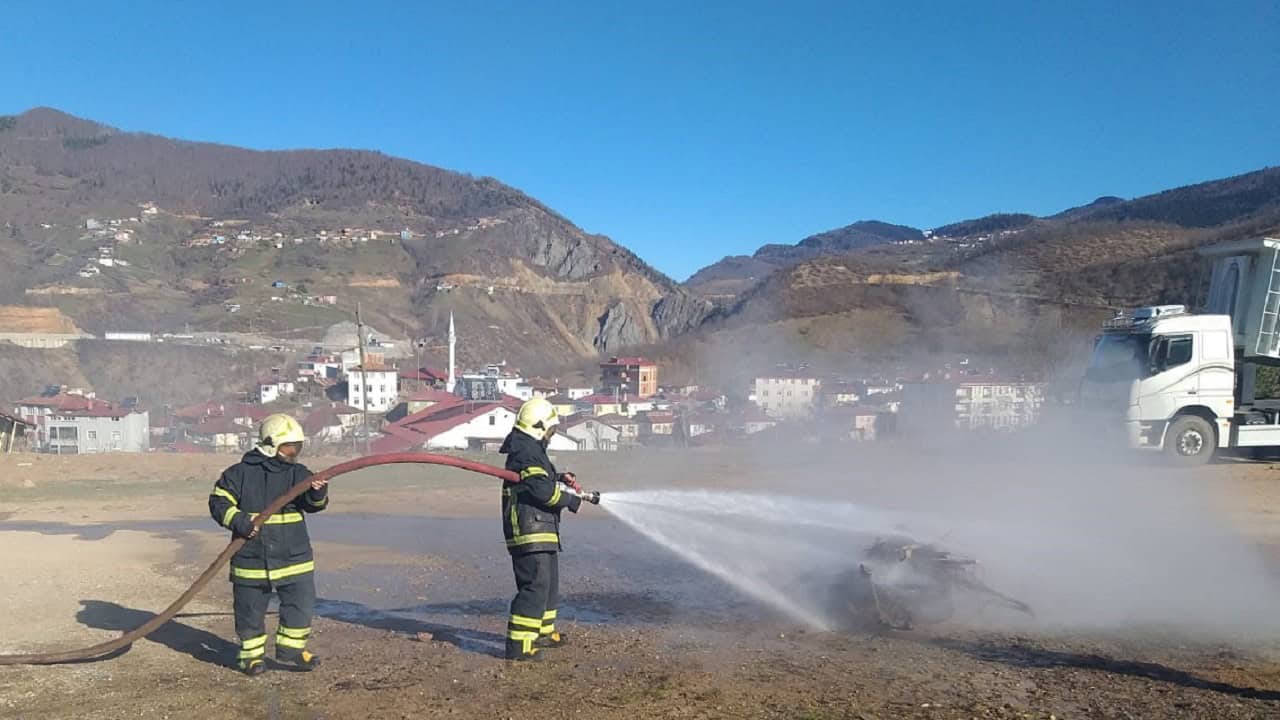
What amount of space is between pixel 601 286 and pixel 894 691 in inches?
5839

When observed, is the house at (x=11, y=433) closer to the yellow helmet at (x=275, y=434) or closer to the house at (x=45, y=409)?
the house at (x=45, y=409)

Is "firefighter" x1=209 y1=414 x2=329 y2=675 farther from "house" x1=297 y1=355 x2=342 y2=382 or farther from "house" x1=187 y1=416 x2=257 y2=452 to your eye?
"house" x1=297 y1=355 x2=342 y2=382

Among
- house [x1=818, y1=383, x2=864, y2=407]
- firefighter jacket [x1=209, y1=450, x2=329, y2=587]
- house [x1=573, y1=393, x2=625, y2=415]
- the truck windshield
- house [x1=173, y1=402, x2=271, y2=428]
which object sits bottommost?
house [x1=173, y1=402, x2=271, y2=428]

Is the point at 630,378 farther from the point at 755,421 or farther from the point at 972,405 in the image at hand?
the point at 972,405

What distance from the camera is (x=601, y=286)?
154 metres

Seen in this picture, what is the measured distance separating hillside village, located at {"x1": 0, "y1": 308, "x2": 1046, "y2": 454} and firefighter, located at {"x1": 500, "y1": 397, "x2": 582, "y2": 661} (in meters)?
19.9

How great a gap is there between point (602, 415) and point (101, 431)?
25349mm

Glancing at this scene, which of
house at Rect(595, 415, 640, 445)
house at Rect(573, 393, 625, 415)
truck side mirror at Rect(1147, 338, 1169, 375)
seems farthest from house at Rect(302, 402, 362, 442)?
truck side mirror at Rect(1147, 338, 1169, 375)

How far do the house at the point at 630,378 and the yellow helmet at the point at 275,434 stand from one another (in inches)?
2131

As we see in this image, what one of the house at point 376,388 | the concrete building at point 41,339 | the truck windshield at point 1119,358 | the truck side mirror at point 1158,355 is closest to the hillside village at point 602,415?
the house at point 376,388

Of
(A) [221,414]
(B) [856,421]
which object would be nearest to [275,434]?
(B) [856,421]

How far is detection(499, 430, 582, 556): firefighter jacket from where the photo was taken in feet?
23.2

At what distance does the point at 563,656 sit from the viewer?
7.23 metres

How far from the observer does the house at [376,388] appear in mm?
67125
